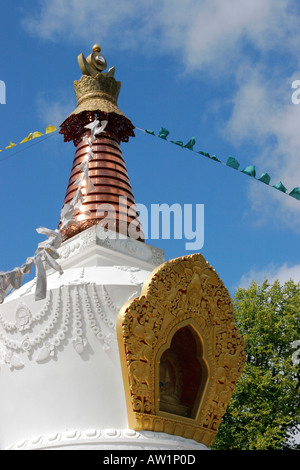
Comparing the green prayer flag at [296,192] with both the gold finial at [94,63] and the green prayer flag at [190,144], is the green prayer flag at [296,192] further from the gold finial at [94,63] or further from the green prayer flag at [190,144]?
the gold finial at [94,63]

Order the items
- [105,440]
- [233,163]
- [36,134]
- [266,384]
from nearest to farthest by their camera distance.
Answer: [105,440], [233,163], [36,134], [266,384]

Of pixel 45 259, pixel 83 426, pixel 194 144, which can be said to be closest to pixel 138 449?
pixel 83 426

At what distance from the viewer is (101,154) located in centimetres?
1423

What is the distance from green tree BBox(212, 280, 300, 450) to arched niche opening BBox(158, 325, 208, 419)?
7010mm

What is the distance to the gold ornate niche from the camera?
30.9 feet

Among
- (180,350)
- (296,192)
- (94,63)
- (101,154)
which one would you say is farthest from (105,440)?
(94,63)

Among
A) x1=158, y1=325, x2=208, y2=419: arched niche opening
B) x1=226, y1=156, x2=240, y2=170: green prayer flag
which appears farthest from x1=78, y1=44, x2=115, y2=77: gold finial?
x1=158, y1=325, x2=208, y2=419: arched niche opening

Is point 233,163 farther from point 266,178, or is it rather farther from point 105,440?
point 105,440

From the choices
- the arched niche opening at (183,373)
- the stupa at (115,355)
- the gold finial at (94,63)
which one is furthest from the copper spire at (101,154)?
the arched niche opening at (183,373)

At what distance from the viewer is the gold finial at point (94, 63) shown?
1522 centimetres

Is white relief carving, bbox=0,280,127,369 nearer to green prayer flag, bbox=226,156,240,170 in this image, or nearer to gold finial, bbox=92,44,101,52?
green prayer flag, bbox=226,156,240,170

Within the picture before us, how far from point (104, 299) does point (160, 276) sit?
0.99 meters

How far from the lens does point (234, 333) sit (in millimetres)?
10828

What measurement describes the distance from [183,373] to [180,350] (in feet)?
1.29
